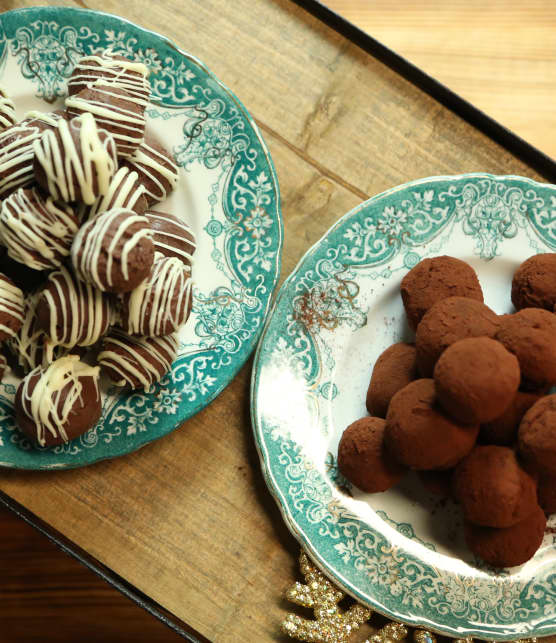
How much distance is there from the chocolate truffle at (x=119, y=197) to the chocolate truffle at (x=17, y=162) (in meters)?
0.09

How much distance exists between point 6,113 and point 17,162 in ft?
0.37

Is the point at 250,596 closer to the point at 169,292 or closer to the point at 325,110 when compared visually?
the point at 169,292

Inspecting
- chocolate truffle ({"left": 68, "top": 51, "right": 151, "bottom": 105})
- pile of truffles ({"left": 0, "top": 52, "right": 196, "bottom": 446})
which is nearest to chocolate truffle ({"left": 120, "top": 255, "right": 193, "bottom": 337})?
pile of truffles ({"left": 0, "top": 52, "right": 196, "bottom": 446})

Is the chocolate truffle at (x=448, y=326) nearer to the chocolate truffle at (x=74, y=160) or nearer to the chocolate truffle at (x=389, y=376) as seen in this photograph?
the chocolate truffle at (x=389, y=376)

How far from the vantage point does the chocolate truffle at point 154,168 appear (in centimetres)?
92

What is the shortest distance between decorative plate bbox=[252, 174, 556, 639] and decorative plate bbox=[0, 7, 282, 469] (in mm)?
60

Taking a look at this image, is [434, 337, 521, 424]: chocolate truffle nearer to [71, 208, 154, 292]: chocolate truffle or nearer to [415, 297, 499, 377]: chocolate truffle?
[415, 297, 499, 377]: chocolate truffle

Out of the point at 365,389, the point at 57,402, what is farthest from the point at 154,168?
the point at 365,389

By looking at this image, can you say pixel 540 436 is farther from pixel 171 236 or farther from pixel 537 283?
pixel 171 236

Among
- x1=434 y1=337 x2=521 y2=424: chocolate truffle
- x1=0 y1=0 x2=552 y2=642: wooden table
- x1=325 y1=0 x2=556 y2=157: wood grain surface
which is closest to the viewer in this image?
x1=434 y1=337 x2=521 y2=424: chocolate truffle

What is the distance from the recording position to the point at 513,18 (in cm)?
120

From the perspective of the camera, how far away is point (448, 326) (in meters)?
0.83

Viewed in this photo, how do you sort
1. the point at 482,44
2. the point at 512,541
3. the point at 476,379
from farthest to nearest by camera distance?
the point at 482,44 < the point at 512,541 < the point at 476,379

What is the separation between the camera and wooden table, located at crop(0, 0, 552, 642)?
981 millimetres
